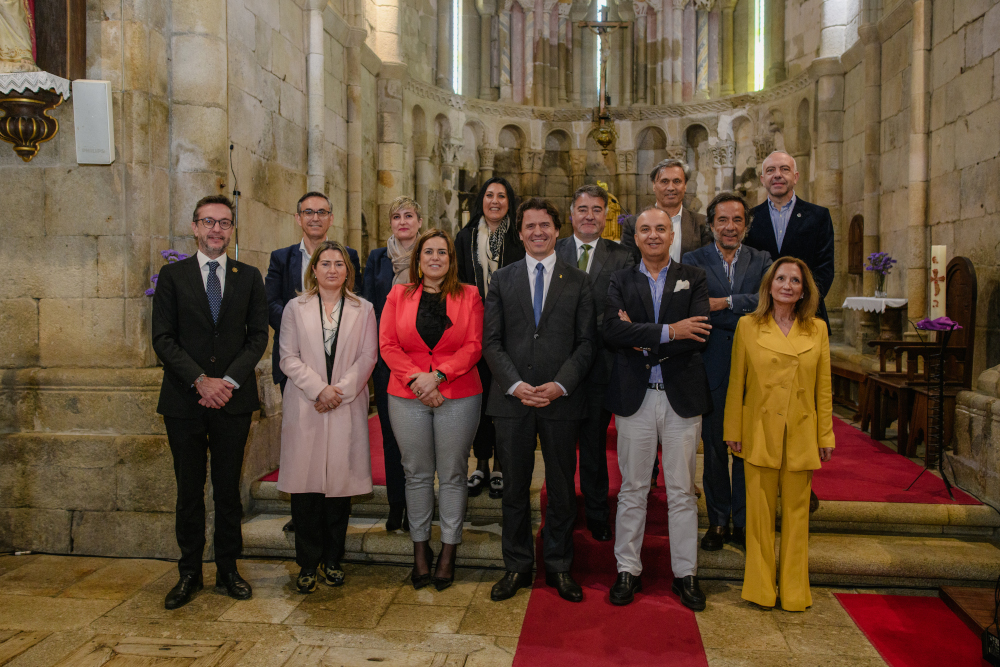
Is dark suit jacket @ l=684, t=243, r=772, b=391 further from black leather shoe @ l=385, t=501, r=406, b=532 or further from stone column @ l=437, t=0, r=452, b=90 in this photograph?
stone column @ l=437, t=0, r=452, b=90

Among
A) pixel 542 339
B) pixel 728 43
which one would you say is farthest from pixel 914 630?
pixel 728 43

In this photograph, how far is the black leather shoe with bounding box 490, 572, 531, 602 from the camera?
10.4 feet

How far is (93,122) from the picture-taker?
3.85m

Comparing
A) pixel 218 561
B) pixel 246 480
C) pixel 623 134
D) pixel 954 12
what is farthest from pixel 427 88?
pixel 218 561

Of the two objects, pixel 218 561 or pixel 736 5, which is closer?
pixel 218 561

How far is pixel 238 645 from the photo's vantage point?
9.29 ft

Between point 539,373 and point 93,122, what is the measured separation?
2769mm

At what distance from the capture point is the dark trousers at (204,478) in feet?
10.5

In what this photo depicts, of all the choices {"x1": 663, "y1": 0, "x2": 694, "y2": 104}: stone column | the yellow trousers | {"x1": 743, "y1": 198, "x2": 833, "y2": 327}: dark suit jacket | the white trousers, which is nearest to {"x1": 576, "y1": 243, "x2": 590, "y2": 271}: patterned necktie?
the white trousers

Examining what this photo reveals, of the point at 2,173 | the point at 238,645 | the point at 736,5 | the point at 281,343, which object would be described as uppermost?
the point at 736,5

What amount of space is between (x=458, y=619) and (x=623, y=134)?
9.11 metres

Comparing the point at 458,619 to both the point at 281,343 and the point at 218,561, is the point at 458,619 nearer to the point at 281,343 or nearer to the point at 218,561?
the point at 218,561

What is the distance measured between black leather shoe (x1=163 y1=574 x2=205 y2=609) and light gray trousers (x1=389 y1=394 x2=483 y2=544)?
39.9 inches

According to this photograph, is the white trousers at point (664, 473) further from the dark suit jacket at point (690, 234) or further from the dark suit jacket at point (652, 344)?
the dark suit jacket at point (690, 234)
